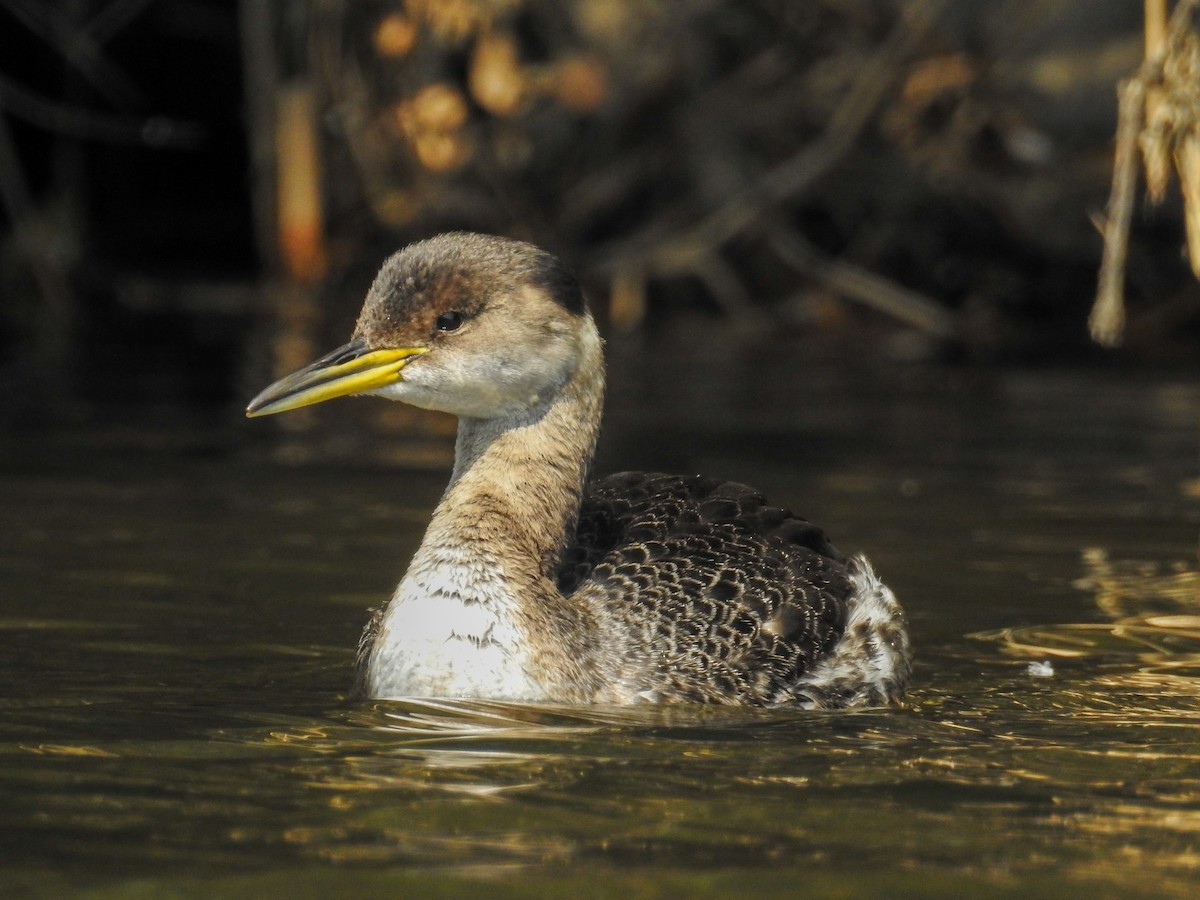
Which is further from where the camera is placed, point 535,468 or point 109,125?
point 109,125

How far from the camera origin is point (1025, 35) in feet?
65.2

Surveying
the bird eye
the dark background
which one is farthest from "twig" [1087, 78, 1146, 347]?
the dark background

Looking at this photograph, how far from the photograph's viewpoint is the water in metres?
4.86

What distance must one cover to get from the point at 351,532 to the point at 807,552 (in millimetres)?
3078

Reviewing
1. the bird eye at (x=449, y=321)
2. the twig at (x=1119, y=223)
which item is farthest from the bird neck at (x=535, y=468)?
the twig at (x=1119, y=223)

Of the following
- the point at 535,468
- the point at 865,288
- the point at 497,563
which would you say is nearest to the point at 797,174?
the point at 865,288

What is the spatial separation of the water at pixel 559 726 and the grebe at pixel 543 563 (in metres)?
0.18

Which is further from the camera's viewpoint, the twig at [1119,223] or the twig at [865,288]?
the twig at [865,288]

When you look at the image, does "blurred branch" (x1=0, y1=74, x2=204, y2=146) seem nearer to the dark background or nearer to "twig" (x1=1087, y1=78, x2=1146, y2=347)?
the dark background

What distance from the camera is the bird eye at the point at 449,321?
6938mm

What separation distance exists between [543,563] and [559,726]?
883mm

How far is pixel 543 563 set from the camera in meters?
7.04

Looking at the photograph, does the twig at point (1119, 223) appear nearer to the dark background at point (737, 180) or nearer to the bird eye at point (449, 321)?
the bird eye at point (449, 321)

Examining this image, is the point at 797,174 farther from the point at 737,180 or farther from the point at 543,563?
the point at 543,563
